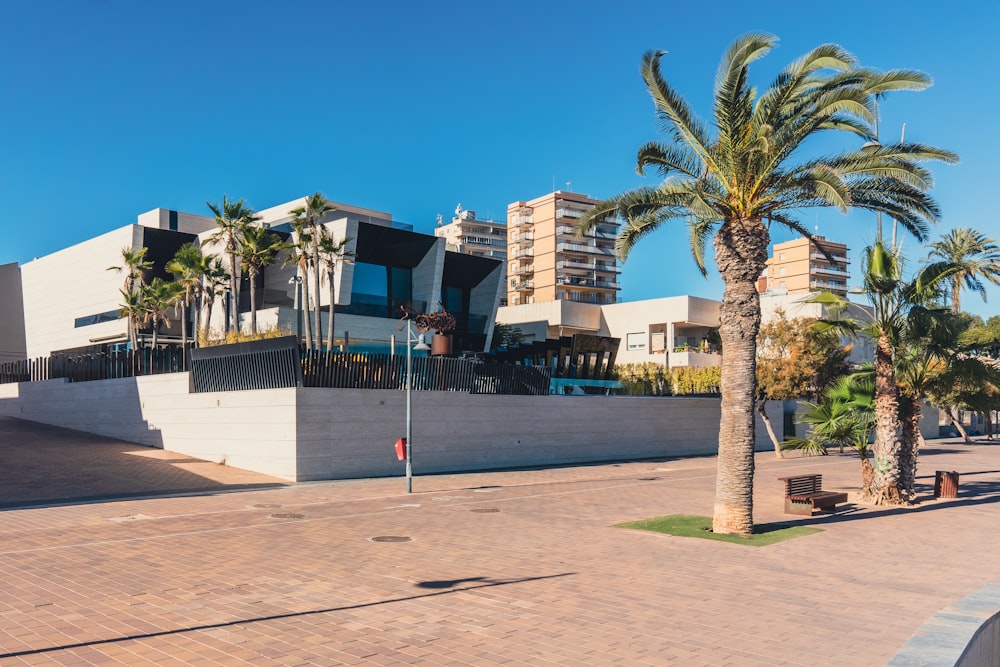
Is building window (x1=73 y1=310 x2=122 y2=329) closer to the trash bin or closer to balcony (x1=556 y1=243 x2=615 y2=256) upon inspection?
the trash bin

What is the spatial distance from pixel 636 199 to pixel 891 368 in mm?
7777

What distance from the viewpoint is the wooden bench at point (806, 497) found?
16.7m

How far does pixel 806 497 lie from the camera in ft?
54.8

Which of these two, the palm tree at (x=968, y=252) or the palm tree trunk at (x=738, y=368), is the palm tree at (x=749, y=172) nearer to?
the palm tree trunk at (x=738, y=368)

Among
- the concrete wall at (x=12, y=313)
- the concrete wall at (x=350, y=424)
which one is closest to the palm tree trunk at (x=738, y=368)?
the concrete wall at (x=350, y=424)

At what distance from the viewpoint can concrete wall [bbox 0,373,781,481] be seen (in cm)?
2373

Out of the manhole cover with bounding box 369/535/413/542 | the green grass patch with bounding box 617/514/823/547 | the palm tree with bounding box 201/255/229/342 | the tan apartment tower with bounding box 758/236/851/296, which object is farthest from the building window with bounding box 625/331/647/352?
the tan apartment tower with bounding box 758/236/851/296

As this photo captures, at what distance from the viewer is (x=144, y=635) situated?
24.3ft

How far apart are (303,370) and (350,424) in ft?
7.69

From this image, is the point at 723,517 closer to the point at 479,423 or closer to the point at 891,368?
the point at 891,368

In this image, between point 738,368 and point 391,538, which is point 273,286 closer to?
point 391,538

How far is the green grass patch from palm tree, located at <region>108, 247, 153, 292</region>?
34703 mm

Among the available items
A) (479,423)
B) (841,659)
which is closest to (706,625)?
(841,659)

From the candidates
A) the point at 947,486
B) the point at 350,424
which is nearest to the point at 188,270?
the point at 350,424
